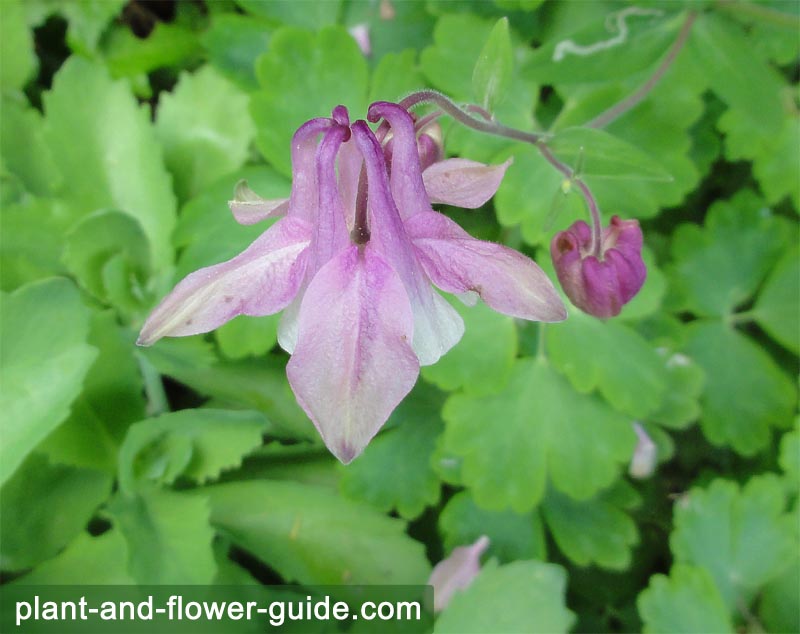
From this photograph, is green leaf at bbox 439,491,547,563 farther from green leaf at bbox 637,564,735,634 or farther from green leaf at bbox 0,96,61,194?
green leaf at bbox 0,96,61,194

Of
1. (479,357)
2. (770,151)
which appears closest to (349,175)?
(479,357)

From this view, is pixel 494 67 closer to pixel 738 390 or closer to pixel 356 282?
pixel 356 282

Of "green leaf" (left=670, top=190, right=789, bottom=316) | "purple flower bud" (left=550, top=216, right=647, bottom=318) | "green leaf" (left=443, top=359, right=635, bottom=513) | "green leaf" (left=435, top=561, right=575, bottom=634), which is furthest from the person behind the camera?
"green leaf" (left=670, top=190, right=789, bottom=316)

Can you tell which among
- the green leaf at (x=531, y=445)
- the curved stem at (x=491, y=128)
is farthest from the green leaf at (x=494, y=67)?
the green leaf at (x=531, y=445)

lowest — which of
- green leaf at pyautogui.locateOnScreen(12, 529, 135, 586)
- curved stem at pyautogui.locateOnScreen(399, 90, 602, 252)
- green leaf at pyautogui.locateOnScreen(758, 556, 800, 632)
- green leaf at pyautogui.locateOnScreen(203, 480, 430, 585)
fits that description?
green leaf at pyautogui.locateOnScreen(12, 529, 135, 586)

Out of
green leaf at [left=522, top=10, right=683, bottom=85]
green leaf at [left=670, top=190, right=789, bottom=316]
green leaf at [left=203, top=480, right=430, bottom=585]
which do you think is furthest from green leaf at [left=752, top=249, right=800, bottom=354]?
green leaf at [left=203, top=480, right=430, bottom=585]

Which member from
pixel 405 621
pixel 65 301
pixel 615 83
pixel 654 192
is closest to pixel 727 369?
→ pixel 654 192

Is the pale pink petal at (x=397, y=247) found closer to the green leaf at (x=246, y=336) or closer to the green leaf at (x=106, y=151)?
the green leaf at (x=246, y=336)
